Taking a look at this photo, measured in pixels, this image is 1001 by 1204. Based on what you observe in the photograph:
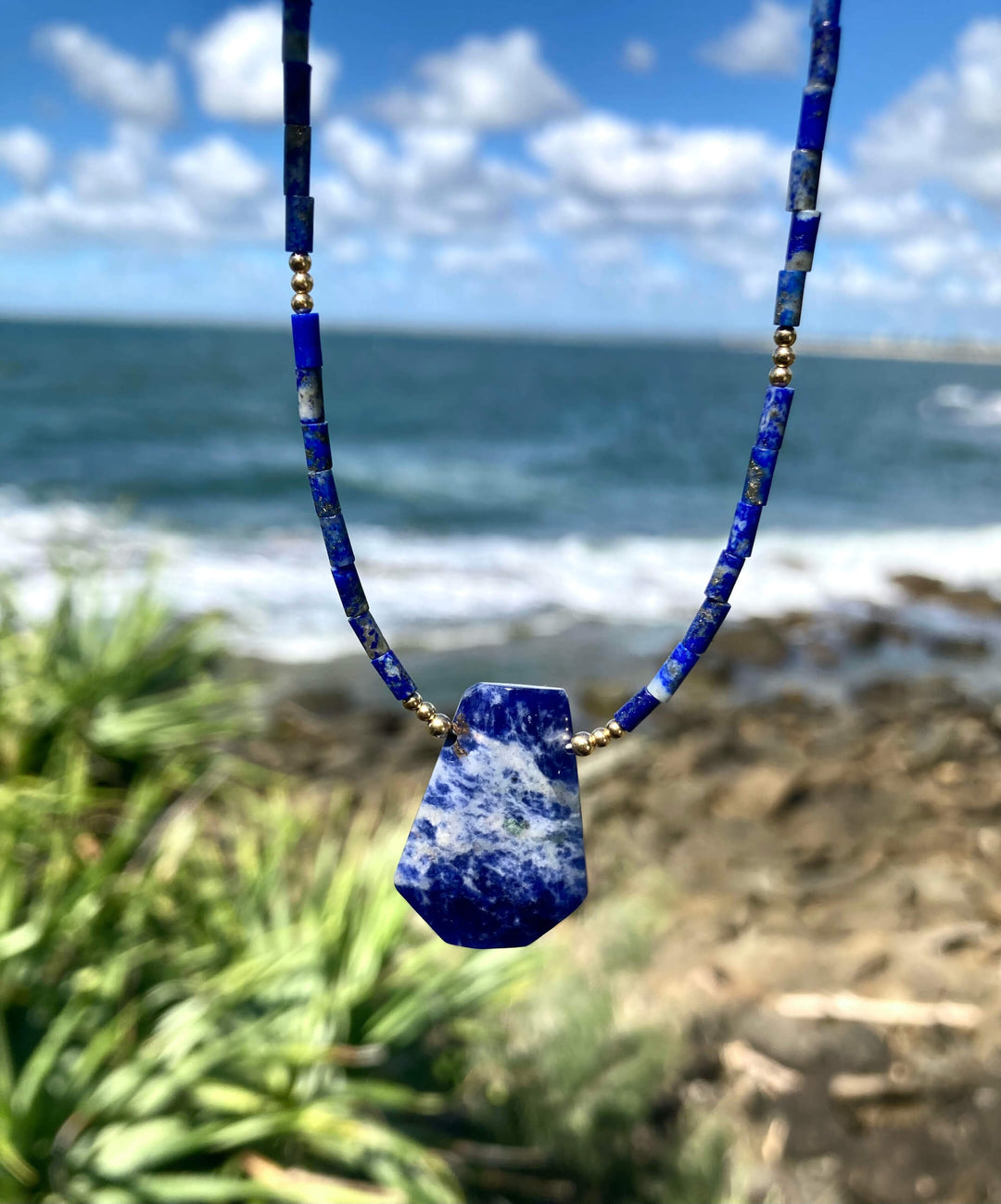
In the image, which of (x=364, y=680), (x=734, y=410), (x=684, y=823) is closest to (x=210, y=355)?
(x=734, y=410)

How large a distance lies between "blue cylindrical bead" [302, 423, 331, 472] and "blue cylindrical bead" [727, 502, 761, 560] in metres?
0.42

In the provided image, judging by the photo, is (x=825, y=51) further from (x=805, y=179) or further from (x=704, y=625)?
(x=704, y=625)

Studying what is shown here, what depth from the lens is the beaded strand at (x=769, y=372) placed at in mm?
943

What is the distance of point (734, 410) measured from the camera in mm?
46938

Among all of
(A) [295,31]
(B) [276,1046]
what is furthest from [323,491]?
(B) [276,1046]

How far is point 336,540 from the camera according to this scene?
114cm

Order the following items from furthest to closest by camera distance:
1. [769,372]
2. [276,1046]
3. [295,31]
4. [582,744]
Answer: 1. [276,1046]
2. [582,744]
3. [769,372]
4. [295,31]

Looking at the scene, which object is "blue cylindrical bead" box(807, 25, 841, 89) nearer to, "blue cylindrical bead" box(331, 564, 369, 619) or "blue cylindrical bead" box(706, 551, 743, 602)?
"blue cylindrical bead" box(706, 551, 743, 602)

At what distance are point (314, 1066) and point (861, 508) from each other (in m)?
18.9

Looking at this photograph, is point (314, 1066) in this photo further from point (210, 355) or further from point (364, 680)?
point (210, 355)

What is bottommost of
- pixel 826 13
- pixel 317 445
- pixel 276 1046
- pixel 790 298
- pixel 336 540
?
pixel 276 1046

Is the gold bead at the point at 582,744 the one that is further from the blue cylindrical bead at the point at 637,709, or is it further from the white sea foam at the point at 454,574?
the white sea foam at the point at 454,574

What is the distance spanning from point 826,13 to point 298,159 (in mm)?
476

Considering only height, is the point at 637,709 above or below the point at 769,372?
below
